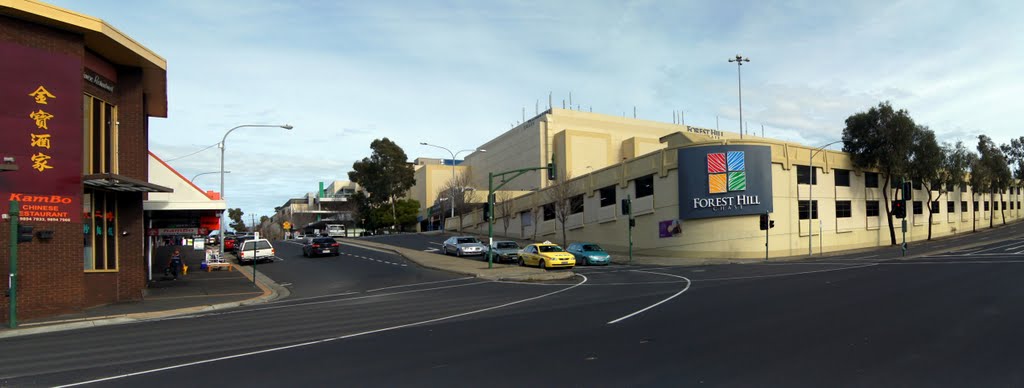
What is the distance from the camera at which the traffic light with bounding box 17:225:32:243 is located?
50.0 ft

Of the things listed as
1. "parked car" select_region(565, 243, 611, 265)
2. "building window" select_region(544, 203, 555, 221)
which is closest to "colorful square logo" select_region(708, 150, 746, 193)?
"parked car" select_region(565, 243, 611, 265)

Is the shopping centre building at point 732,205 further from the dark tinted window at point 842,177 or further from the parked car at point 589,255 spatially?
the parked car at point 589,255

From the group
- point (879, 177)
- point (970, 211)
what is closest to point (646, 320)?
point (879, 177)

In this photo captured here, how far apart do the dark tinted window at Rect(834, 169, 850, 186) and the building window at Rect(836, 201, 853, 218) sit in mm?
1505

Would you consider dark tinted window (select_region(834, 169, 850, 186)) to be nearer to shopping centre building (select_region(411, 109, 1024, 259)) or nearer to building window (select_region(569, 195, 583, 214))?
shopping centre building (select_region(411, 109, 1024, 259))

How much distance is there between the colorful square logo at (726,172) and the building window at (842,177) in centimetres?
1199

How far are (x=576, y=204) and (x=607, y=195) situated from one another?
4719 mm

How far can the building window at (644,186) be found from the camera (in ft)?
157

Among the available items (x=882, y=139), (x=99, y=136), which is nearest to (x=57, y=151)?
(x=99, y=136)

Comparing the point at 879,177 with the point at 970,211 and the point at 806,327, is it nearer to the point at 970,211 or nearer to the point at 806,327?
the point at 970,211

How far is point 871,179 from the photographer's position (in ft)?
174

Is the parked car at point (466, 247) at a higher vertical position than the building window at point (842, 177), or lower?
lower

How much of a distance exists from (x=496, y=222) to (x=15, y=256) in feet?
197

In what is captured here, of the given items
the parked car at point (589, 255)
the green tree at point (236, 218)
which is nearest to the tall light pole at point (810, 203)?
the parked car at point (589, 255)
